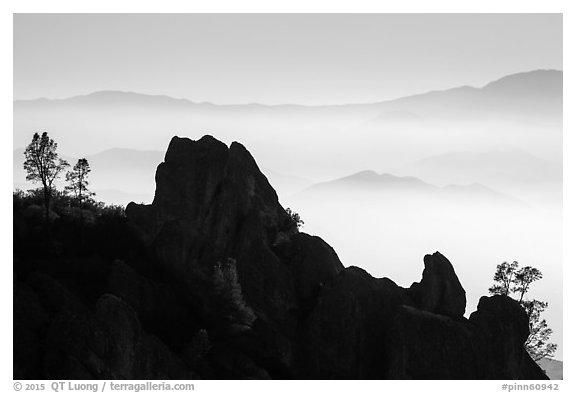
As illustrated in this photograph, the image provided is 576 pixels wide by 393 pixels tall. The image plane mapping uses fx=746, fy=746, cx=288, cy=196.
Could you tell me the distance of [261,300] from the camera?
5631 cm

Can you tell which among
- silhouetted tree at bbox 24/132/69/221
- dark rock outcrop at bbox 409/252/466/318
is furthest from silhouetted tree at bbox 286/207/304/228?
silhouetted tree at bbox 24/132/69/221

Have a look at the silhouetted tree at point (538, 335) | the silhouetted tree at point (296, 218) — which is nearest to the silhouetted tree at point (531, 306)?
the silhouetted tree at point (538, 335)

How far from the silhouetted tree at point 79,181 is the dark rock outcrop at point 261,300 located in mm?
5616

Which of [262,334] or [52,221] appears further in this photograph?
[52,221]

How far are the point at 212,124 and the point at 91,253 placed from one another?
117 meters

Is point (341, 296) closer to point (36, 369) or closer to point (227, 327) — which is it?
point (227, 327)

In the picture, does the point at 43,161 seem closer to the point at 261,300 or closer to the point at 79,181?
the point at 79,181

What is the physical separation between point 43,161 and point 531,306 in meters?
42.4

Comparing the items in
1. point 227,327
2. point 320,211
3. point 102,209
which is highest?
point 320,211

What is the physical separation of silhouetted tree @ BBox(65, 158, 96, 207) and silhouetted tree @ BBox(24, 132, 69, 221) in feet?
7.91

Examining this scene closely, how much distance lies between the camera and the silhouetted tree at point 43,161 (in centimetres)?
6000

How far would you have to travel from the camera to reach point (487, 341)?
55.8m

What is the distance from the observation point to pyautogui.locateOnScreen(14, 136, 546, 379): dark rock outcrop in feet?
178
